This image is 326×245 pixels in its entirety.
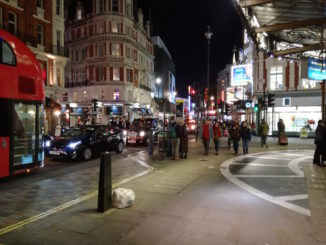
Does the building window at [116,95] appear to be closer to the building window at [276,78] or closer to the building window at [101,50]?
the building window at [101,50]

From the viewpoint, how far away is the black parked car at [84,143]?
47.0 ft

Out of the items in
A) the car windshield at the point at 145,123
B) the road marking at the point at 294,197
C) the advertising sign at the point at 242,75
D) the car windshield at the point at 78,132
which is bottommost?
the road marking at the point at 294,197

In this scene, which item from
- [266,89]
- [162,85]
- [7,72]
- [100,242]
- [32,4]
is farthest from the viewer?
[162,85]

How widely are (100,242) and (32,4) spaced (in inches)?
1127

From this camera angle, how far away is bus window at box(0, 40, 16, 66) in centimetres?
842

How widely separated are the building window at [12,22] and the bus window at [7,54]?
20.4m

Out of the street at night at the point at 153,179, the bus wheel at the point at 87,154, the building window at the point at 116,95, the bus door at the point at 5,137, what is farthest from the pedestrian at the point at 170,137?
the building window at the point at 116,95

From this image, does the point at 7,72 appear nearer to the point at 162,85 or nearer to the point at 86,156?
the point at 86,156

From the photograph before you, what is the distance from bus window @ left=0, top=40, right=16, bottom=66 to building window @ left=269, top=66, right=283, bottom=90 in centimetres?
2841

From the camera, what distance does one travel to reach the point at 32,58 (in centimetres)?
955

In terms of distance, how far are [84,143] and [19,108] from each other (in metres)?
5.95

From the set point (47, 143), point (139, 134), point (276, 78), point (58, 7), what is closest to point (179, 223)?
point (47, 143)

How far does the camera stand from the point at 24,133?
9320 mm

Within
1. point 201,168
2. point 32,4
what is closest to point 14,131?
point 201,168
